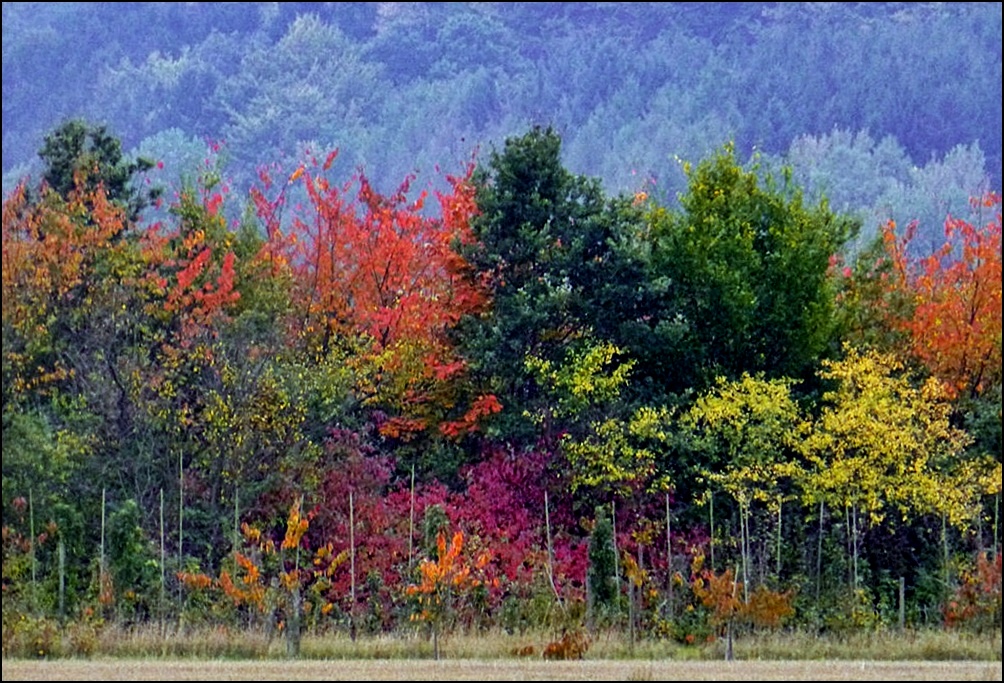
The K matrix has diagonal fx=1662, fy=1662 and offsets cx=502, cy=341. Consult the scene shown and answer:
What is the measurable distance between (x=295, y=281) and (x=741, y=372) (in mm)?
11143

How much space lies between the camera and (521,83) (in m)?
148

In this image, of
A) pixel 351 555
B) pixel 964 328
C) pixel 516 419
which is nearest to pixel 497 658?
pixel 351 555

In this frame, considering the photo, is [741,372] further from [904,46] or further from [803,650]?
[904,46]

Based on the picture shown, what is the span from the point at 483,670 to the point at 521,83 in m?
130

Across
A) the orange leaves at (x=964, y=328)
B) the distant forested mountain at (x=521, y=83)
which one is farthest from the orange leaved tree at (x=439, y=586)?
the distant forested mountain at (x=521, y=83)

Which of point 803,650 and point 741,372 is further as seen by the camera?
point 741,372

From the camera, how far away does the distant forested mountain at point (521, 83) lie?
123 metres

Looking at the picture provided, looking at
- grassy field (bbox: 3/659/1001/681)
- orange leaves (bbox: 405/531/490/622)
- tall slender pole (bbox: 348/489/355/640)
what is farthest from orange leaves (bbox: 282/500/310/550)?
grassy field (bbox: 3/659/1001/681)

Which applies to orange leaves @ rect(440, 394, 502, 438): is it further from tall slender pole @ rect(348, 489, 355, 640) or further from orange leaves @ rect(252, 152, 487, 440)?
tall slender pole @ rect(348, 489, 355, 640)

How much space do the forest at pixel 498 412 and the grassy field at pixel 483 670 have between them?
2.08m

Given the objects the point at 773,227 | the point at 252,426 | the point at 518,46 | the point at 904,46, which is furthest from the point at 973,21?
the point at 252,426

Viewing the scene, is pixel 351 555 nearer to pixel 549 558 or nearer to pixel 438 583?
pixel 549 558

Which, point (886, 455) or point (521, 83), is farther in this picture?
point (521, 83)

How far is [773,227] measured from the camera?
117 feet
